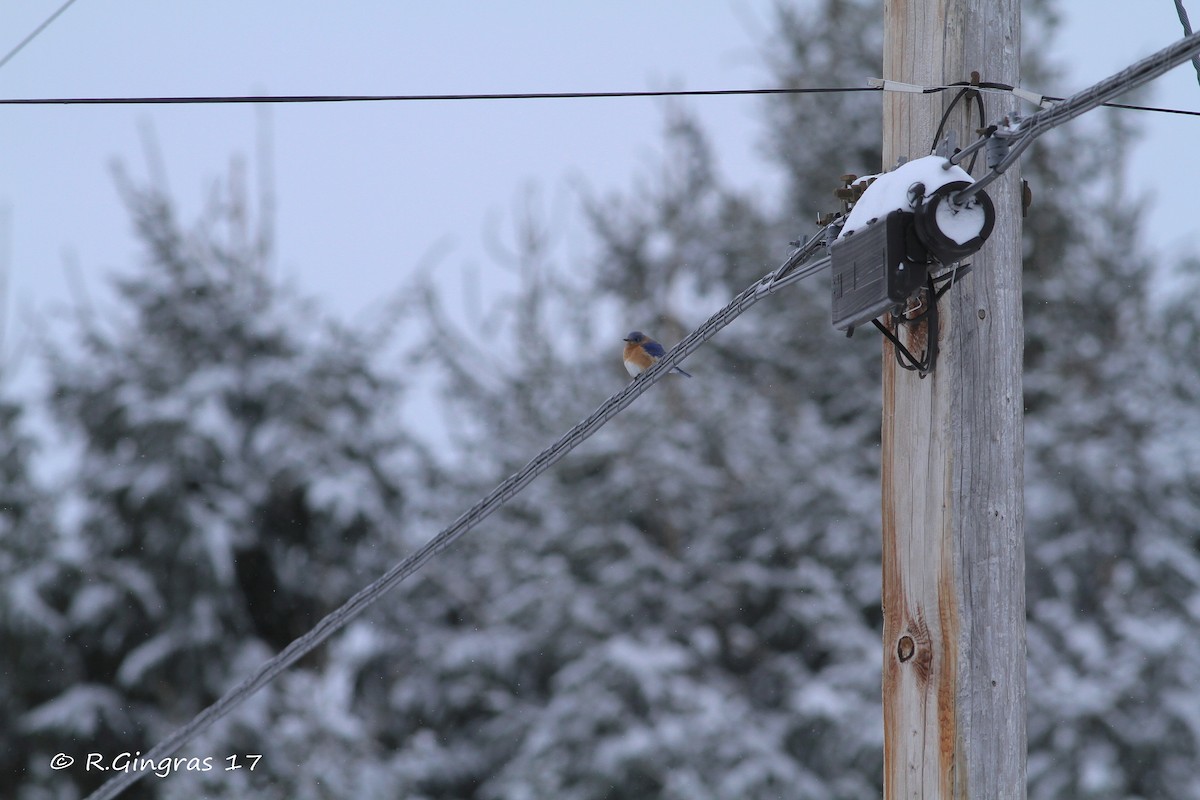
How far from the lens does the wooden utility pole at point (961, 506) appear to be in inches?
100

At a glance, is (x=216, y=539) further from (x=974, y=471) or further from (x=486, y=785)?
(x=974, y=471)

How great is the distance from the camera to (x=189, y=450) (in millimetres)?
9758

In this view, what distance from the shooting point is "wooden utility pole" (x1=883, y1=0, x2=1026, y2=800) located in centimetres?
254

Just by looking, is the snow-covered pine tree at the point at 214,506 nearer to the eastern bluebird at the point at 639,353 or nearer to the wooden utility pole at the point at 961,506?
the eastern bluebird at the point at 639,353

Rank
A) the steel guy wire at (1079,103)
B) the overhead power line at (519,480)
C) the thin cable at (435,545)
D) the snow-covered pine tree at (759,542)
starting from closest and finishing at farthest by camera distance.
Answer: the steel guy wire at (1079,103)
the overhead power line at (519,480)
the thin cable at (435,545)
the snow-covered pine tree at (759,542)

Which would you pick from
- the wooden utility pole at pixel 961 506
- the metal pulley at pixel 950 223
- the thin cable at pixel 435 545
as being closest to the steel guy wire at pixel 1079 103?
the metal pulley at pixel 950 223

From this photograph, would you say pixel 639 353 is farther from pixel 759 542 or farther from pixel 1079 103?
pixel 1079 103

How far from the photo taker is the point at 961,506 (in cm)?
259

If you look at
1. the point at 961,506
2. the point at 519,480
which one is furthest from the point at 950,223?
the point at 519,480

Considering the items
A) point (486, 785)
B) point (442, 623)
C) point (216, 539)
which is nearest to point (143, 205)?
point (216, 539)

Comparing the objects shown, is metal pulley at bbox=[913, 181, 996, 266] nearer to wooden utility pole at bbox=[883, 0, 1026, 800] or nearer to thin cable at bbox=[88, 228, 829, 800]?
wooden utility pole at bbox=[883, 0, 1026, 800]

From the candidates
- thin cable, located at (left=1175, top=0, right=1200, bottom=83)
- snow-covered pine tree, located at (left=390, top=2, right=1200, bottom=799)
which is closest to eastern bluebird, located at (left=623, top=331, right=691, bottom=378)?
snow-covered pine tree, located at (left=390, top=2, right=1200, bottom=799)

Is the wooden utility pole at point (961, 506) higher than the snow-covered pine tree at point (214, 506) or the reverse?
the reverse

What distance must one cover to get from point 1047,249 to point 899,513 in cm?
971
